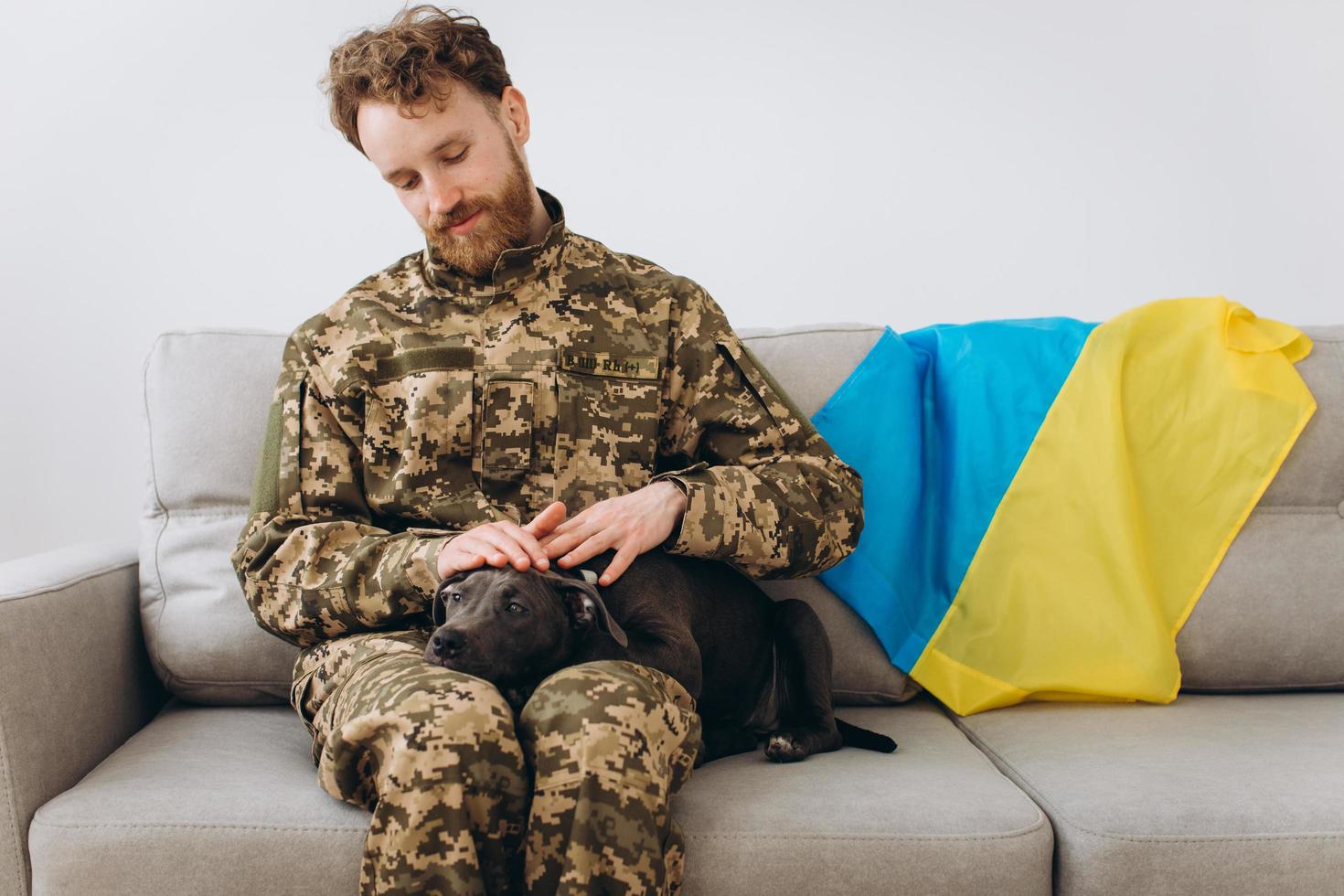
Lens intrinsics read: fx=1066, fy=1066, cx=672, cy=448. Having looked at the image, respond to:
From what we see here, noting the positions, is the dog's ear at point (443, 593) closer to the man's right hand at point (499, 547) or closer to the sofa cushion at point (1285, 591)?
the man's right hand at point (499, 547)

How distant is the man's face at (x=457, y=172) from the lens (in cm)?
193

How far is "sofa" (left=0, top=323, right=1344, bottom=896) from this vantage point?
59.5 inches

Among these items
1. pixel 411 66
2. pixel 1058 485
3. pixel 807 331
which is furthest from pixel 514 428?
pixel 1058 485

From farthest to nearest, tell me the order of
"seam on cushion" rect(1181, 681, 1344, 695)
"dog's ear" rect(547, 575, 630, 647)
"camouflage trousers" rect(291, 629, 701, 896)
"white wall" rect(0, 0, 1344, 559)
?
"white wall" rect(0, 0, 1344, 559), "seam on cushion" rect(1181, 681, 1344, 695), "dog's ear" rect(547, 575, 630, 647), "camouflage trousers" rect(291, 629, 701, 896)

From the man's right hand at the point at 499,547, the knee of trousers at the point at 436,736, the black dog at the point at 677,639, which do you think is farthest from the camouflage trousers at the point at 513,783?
the man's right hand at the point at 499,547

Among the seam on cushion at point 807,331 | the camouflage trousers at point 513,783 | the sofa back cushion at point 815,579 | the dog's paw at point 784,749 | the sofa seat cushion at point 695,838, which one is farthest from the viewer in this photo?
the seam on cushion at point 807,331

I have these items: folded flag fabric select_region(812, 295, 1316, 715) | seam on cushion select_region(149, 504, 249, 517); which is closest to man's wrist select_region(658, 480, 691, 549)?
folded flag fabric select_region(812, 295, 1316, 715)

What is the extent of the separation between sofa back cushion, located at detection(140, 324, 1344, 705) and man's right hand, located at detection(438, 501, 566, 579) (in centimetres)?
62

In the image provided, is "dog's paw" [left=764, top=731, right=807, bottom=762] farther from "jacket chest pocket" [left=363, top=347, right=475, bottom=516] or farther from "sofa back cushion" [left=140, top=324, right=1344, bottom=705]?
"jacket chest pocket" [left=363, top=347, right=475, bottom=516]

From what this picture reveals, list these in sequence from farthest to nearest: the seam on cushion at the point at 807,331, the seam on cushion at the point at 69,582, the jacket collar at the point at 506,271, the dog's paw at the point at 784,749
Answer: the seam on cushion at the point at 807,331
the jacket collar at the point at 506,271
the dog's paw at the point at 784,749
the seam on cushion at the point at 69,582

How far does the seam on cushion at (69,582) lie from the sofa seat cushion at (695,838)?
1.05 ft

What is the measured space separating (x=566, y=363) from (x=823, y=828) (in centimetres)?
95

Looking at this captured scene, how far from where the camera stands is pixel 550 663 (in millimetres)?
1641

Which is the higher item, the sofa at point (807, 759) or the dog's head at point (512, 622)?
the dog's head at point (512, 622)
